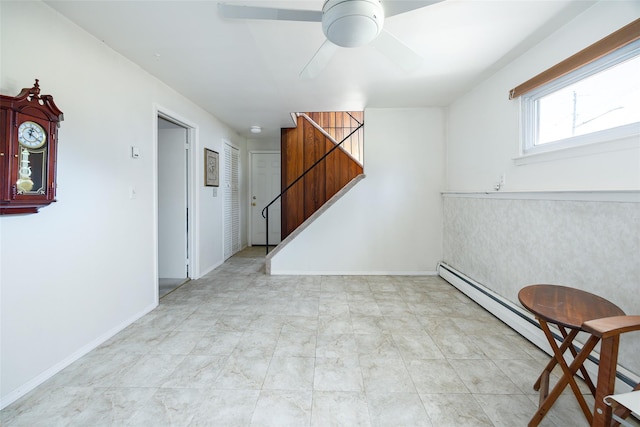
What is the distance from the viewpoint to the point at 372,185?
376cm

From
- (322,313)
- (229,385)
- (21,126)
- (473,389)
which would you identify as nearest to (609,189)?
(473,389)

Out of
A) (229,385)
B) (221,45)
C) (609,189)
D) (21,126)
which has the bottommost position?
(229,385)

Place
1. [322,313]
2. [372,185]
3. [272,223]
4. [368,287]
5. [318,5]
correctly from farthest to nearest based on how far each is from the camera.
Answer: [272,223] < [372,185] < [368,287] < [322,313] < [318,5]

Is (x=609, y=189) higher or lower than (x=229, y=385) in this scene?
higher

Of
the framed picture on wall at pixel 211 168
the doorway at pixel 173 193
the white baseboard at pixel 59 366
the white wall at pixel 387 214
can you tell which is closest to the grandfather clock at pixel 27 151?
the white baseboard at pixel 59 366

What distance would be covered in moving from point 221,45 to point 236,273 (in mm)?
2896

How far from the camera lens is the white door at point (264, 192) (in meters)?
5.96

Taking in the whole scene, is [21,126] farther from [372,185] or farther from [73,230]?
[372,185]

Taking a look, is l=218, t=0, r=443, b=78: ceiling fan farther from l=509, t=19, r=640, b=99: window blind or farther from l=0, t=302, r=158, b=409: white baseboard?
l=0, t=302, r=158, b=409: white baseboard

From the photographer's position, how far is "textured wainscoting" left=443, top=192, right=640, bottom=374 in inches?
57.8

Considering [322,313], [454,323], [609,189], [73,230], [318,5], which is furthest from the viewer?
[322,313]

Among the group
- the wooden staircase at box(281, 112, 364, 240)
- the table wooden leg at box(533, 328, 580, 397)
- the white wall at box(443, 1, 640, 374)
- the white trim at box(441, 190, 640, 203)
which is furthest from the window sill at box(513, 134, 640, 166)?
the wooden staircase at box(281, 112, 364, 240)

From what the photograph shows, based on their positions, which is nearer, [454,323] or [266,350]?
[266,350]

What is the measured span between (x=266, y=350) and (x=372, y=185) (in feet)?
8.32
